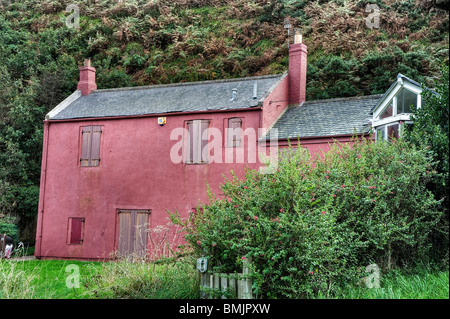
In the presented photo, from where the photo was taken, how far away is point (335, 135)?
16.6 metres

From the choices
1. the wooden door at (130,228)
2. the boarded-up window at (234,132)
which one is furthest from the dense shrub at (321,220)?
the wooden door at (130,228)

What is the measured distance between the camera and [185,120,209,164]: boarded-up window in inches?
720

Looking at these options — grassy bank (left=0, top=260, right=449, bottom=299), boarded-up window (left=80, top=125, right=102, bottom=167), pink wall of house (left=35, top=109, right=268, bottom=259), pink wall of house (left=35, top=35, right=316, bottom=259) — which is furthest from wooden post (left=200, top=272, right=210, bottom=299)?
boarded-up window (left=80, top=125, right=102, bottom=167)

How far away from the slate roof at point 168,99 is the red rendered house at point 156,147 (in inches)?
2.0

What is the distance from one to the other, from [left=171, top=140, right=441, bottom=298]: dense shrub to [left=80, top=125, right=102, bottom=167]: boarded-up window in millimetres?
11607

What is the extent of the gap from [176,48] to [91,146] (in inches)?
485

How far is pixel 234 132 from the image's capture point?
18031mm

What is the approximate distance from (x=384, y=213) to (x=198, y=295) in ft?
12.1

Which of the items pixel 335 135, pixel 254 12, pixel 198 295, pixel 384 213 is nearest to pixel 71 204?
pixel 335 135

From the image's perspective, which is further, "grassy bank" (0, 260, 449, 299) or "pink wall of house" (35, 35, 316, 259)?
"pink wall of house" (35, 35, 316, 259)

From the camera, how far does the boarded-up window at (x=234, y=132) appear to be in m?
18.0

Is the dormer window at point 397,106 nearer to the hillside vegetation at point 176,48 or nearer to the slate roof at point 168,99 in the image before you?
the slate roof at point 168,99

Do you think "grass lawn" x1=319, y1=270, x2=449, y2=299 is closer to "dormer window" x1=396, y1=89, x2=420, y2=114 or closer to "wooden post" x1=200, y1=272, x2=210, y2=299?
"wooden post" x1=200, y1=272, x2=210, y2=299
